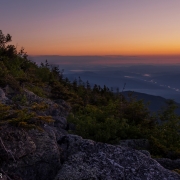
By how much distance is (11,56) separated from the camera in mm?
18031

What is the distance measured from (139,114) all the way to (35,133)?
9.20 m

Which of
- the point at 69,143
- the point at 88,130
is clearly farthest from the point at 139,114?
the point at 69,143

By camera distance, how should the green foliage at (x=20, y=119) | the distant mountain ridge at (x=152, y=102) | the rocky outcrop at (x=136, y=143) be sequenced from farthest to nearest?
the distant mountain ridge at (x=152, y=102), the rocky outcrop at (x=136, y=143), the green foliage at (x=20, y=119)

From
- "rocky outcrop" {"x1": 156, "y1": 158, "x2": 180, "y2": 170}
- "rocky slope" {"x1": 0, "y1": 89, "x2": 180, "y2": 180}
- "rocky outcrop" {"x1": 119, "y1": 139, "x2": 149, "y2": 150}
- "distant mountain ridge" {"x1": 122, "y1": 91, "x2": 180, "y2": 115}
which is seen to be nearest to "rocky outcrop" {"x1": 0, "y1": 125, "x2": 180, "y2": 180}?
"rocky slope" {"x1": 0, "y1": 89, "x2": 180, "y2": 180}

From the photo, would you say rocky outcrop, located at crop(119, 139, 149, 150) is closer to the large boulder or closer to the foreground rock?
the foreground rock

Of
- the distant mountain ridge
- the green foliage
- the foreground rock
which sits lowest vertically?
the distant mountain ridge

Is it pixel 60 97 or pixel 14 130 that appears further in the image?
pixel 60 97

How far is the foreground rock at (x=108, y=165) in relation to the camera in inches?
188

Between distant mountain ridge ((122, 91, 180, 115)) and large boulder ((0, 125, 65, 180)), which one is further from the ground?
large boulder ((0, 125, 65, 180))

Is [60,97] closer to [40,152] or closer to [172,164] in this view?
[172,164]

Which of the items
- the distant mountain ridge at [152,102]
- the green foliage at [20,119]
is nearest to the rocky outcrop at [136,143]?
the green foliage at [20,119]

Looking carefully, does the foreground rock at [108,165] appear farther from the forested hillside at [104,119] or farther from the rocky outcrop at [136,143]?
the rocky outcrop at [136,143]

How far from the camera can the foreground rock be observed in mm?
4777

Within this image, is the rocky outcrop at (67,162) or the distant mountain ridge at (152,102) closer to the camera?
the rocky outcrop at (67,162)
